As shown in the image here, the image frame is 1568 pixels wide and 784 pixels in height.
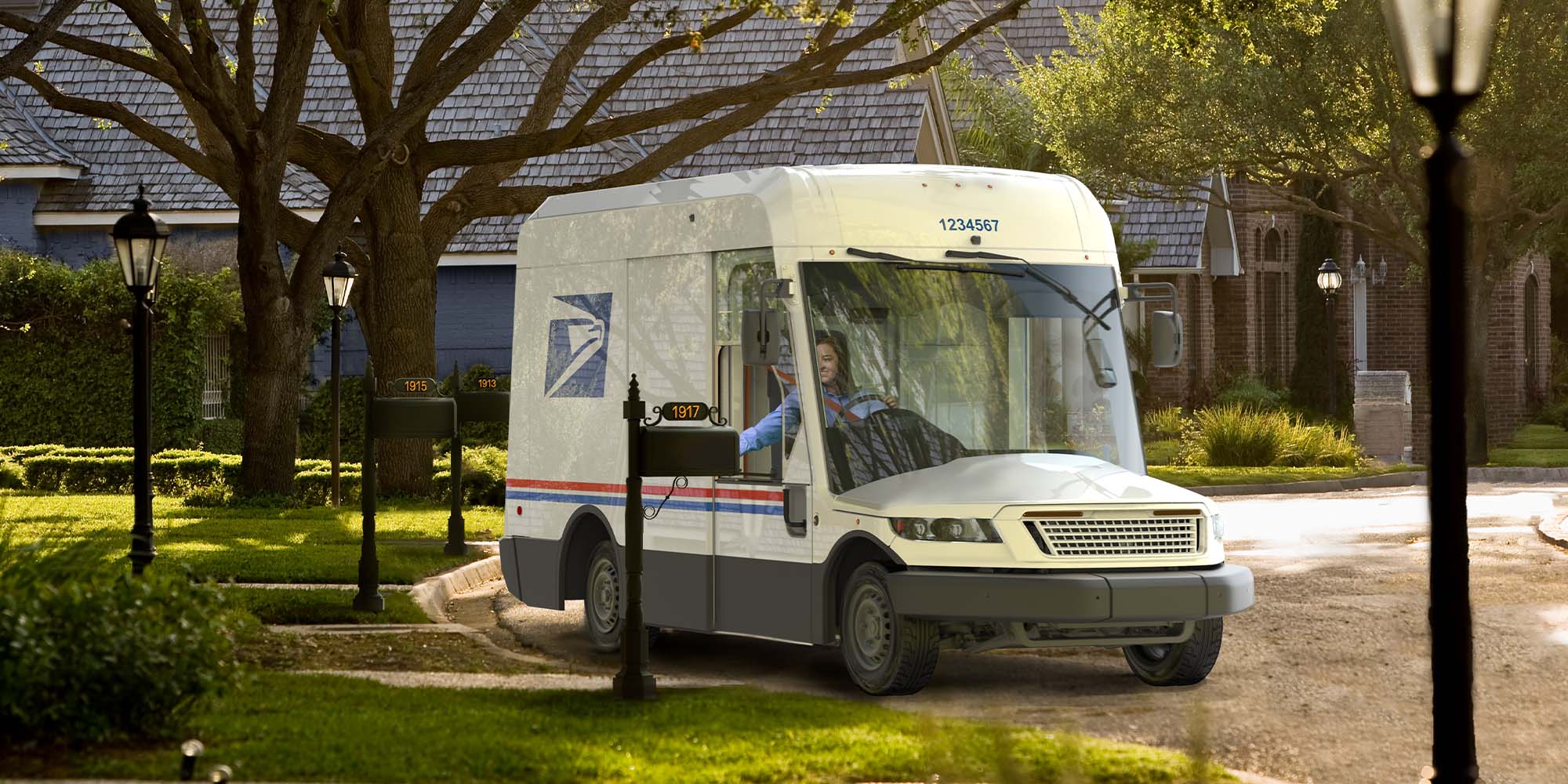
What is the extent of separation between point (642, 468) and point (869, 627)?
180 centimetres

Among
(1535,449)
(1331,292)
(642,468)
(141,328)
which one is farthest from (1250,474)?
(642,468)

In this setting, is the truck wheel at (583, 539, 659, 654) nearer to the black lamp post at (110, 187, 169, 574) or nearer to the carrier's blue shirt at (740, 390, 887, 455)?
the carrier's blue shirt at (740, 390, 887, 455)

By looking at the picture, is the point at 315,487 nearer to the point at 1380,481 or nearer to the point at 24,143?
the point at 24,143

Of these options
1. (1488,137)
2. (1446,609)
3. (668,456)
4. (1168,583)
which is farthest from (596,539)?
(1488,137)

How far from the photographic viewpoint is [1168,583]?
11.1 metres

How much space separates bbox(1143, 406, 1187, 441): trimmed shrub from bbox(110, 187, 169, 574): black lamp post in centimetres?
2654

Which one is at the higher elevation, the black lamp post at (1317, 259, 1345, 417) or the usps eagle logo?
the black lamp post at (1317, 259, 1345, 417)

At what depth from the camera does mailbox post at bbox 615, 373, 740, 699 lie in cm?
1034

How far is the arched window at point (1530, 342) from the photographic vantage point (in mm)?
50125

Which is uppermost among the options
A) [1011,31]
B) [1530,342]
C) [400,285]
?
[1011,31]

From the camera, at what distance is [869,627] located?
11547 mm

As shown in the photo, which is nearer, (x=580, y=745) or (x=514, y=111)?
(x=580, y=745)

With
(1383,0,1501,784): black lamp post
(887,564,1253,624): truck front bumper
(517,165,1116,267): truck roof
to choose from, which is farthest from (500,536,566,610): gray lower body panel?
(1383,0,1501,784): black lamp post

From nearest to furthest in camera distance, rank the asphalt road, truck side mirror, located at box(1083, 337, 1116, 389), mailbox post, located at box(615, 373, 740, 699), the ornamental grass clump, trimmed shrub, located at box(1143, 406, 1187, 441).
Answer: the asphalt road < mailbox post, located at box(615, 373, 740, 699) < truck side mirror, located at box(1083, 337, 1116, 389) < the ornamental grass clump < trimmed shrub, located at box(1143, 406, 1187, 441)
